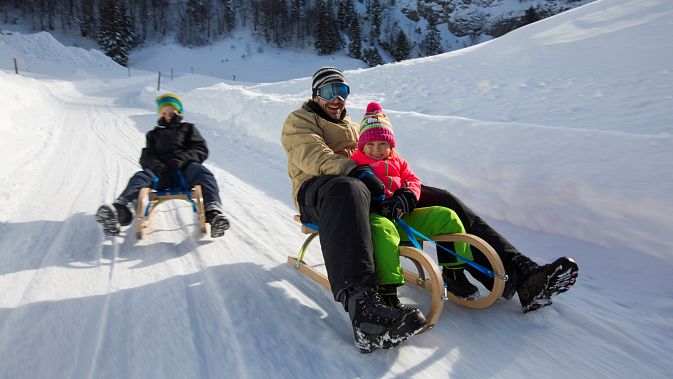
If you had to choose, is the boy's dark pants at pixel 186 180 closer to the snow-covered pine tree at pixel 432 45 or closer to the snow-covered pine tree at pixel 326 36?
the snow-covered pine tree at pixel 326 36

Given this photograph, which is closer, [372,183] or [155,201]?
[372,183]

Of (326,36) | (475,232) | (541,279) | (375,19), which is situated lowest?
(541,279)

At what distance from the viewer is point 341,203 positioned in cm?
184

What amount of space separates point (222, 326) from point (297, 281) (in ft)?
2.03

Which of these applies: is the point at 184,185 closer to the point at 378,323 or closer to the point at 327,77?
the point at 327,77

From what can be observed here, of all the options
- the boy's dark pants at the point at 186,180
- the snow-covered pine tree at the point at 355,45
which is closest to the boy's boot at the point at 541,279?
the boy's dark pants at the point at 186,180

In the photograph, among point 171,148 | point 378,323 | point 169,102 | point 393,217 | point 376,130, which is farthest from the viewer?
point 169,102

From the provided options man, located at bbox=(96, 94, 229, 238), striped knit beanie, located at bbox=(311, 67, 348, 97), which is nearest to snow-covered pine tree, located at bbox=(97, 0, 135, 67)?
man, located at bbox=(96, 94, 229, 238)

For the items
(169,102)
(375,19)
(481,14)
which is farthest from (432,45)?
(169,102)

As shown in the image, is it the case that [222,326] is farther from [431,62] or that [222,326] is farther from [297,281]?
[431,62]

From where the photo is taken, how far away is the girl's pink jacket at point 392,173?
235 cm

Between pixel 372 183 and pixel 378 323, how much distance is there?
74cm

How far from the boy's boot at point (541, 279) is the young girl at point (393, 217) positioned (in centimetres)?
26

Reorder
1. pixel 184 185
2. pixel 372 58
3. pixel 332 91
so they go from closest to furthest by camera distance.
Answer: pixel 332 91 < pixel 184 185 < pixel 372 58
